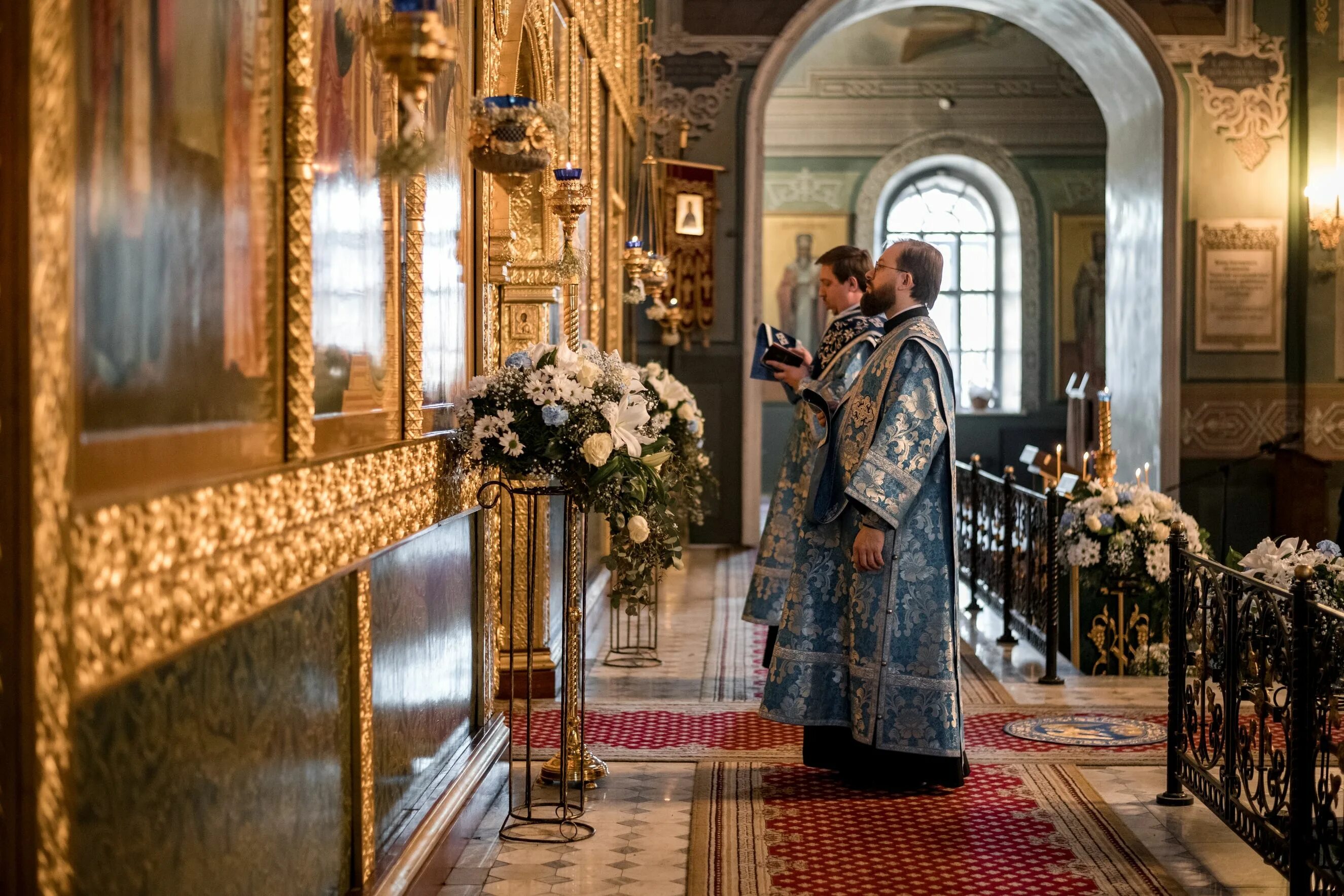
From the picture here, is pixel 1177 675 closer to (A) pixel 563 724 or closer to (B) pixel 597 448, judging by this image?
(A) pixel 563 724

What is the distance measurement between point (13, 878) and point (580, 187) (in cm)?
335

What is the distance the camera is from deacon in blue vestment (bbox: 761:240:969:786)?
4.78 meters

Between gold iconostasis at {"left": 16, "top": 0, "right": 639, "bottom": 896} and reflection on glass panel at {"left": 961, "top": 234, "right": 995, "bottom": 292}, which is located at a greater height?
reflection on glass panel at {"left": 961, "top": 234, "right": 995, "bottom": 292}

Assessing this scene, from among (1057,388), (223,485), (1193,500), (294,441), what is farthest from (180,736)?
(1057,388)

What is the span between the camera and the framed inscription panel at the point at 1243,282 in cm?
1305

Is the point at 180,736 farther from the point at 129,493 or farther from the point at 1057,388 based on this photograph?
the point at 1057,388

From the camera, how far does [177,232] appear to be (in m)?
2.15

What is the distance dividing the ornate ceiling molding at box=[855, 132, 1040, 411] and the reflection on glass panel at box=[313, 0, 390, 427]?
52.7 feet

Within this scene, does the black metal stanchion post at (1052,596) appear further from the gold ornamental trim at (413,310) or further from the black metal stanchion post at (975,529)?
the gold ornamental trim at (413,310)

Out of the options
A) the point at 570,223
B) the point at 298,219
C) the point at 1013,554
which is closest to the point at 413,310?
the point at 298,219

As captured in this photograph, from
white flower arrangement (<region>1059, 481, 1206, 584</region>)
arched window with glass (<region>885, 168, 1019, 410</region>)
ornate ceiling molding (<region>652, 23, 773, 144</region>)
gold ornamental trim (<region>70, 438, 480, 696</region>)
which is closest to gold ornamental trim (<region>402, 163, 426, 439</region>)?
gold ornamental trim (<region>70, 438, 480, 696</region>)

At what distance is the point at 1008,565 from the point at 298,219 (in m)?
6.49

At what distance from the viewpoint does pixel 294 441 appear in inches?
106

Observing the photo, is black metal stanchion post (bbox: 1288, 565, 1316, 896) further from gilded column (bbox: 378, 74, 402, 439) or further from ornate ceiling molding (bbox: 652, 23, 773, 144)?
ornate ceiling molding (bbox: 652, 23, 773, 144)
